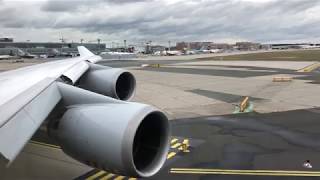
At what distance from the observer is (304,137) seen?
Answer: 44.0 feet

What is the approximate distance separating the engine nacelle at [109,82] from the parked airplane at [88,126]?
11.3 ft

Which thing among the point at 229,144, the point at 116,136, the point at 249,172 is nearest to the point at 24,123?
the point at 116,136

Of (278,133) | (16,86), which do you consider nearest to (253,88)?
(278,133)

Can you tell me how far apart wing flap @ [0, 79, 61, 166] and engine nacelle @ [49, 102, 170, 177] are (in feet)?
0.98

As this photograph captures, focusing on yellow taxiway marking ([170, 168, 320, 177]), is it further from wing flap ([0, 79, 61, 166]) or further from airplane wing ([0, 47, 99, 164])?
wing flap ([0, 79, 61, 166])

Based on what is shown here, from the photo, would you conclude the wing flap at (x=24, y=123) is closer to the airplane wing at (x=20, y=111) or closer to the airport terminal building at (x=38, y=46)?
the airplane wing at (x=20, y=111)

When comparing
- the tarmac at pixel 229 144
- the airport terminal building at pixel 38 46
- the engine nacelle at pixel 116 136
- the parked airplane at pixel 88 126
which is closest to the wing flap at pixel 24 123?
the parked airplane at pixel 88 126

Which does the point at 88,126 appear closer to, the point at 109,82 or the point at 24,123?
the point at 24,123

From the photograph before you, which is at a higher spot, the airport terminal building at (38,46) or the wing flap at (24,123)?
the wing flap at (24,123)

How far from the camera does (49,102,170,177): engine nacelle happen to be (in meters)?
4.10

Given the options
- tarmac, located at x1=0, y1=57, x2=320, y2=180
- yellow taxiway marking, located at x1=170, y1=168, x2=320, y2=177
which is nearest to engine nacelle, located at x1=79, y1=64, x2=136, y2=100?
tarmac, located at x1=0, y1=57, x2=320, y2=180

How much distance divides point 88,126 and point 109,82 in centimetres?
468

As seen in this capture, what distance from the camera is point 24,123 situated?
12.3 ft

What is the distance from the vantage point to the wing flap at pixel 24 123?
3.30 m
